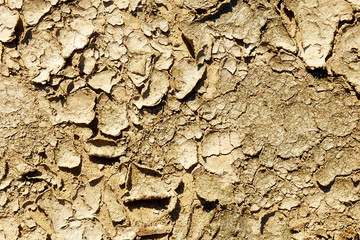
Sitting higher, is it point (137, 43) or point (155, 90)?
point (137, 43)

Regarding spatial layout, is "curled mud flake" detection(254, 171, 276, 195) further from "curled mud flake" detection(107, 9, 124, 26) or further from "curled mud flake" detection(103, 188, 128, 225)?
"curled mud flake" detection(107, 9, 124, 26)

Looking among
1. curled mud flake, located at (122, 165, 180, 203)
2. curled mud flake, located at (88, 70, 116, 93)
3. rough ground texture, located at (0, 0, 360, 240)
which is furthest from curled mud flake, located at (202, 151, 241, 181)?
curled mud flake, located at (88, 70, 116, 93)

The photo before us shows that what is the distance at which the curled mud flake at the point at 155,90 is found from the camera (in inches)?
51.2

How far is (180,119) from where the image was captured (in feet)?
4.31

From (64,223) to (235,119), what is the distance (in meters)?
0.64

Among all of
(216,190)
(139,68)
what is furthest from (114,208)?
(139,68)

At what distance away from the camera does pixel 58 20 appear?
1.30 meters

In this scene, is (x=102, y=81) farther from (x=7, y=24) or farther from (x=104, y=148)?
(x=7, y=24)

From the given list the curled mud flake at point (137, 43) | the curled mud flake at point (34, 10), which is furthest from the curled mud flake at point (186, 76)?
the curled mud flake at point (34, 10)

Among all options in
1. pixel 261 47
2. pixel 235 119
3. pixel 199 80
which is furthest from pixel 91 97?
pixel 261 47

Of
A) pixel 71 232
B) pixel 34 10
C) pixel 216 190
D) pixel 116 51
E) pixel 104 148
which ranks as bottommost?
pixel 71 232

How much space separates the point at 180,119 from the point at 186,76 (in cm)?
14

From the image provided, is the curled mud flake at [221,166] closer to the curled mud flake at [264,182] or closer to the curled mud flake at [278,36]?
the curled mud flake at [264,182]

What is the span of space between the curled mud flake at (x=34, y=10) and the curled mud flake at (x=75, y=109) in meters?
0.27
